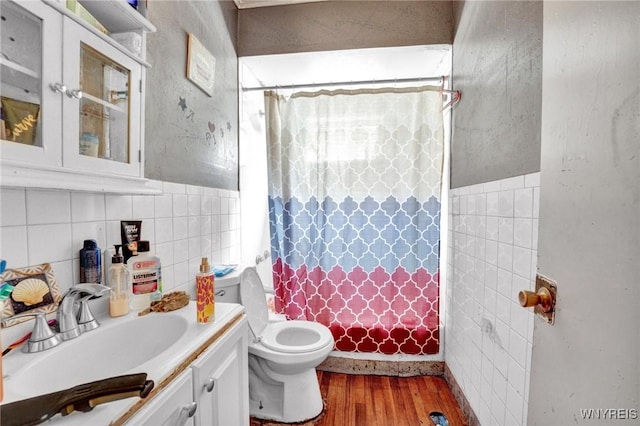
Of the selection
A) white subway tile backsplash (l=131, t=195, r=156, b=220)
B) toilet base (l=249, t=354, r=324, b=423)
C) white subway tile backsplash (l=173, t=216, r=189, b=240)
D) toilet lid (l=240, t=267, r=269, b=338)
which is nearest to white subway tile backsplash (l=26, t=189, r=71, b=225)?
white subway tile backsplash (l=131, t=195, r=156, b=220)

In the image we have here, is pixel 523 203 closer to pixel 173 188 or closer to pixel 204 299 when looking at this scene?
pixel 204 299

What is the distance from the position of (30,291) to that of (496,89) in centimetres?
178

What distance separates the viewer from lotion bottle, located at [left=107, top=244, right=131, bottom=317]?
0.89m

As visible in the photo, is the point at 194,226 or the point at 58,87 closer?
the point at 58,87

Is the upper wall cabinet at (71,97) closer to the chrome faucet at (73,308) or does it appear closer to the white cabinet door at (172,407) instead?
the chrome faucet at (73,308)

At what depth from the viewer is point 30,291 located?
2.35 feet

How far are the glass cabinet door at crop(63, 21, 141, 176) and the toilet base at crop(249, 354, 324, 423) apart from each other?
1.21m

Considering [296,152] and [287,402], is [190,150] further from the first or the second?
[287,402]

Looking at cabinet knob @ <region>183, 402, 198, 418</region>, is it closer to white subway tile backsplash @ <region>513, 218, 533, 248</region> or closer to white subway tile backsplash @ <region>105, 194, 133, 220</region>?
white subway tile backsplash @ <region>105, 194, 133, 220</region>

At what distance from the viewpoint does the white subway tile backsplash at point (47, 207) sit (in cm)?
72

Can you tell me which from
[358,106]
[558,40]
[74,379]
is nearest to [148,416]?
[74,379]

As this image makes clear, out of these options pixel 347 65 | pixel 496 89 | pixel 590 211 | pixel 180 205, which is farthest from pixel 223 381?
pixel 347 65

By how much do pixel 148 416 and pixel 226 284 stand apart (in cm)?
85

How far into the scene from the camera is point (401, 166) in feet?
6.11
